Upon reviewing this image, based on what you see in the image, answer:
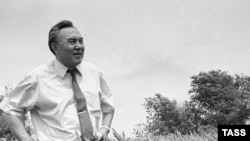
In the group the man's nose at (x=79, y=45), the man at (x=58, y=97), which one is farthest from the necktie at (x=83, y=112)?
the man's nose at (x=79, y=45)

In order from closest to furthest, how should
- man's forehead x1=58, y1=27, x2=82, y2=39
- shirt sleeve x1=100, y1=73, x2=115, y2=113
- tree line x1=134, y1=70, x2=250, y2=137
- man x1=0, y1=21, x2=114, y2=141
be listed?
man x1=0, y1=21, x2=114, y2=141 → man's forehead x1=58, y1=27, x2=82, y2=39 → shirt sleeve x1=100, y1=73, x2=115, y2=113 → tree line x1=134, y1=70, x2=250, y2=137

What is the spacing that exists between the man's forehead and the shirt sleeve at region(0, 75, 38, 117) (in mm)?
504

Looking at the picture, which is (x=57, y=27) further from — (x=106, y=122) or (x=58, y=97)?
(x=106, y=122)

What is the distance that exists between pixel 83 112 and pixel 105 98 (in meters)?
0.47

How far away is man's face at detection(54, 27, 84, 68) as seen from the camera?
3.75 m

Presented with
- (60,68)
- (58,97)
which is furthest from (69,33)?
(58,97)

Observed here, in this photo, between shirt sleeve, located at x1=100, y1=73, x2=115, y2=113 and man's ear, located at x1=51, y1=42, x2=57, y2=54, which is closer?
man's ear, located at x1=51, y1=42, x2=57, y2=54

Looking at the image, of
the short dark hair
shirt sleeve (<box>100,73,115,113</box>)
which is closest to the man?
the short dark hair

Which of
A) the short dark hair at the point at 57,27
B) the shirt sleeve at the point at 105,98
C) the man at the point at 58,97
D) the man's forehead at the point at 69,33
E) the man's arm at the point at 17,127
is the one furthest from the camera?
the shirt sleeve at the point at 105,98

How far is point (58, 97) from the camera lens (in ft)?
12.4

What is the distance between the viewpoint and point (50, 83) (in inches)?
152

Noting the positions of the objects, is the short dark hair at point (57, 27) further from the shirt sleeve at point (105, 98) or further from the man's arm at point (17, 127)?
the man's arm at point (17, 127)

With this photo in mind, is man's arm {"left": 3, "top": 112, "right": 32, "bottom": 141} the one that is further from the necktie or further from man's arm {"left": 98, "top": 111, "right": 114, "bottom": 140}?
man's arm {"left": 98, "top": 111, "right": 114, "bottom": 140}

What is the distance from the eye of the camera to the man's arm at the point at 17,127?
140 inches
